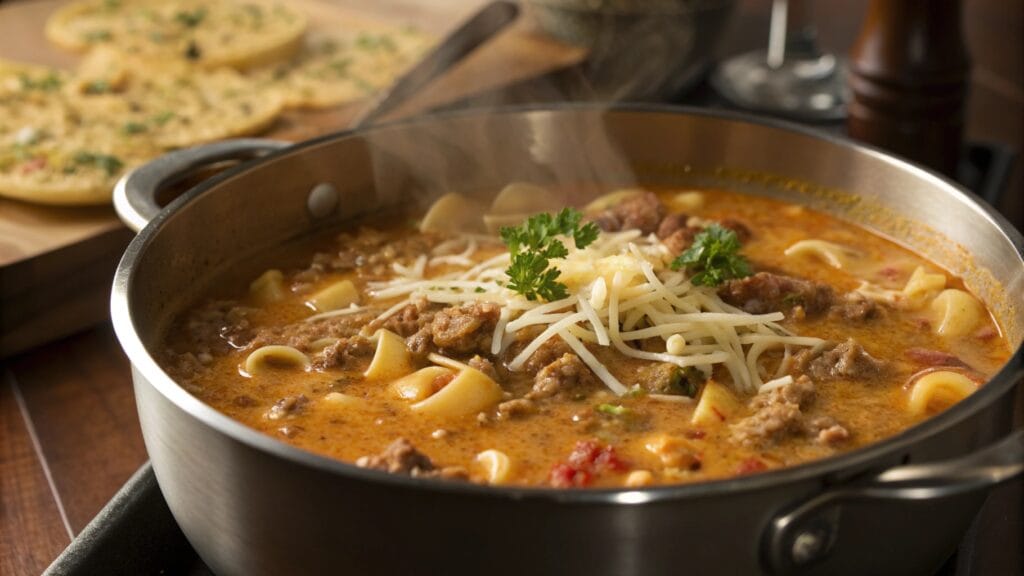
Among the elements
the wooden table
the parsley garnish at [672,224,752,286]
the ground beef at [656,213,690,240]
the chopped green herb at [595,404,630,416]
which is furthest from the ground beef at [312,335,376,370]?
the ground beef at [656,213,690,240]

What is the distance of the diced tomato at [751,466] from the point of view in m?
2.97

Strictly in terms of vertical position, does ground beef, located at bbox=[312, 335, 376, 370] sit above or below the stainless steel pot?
below

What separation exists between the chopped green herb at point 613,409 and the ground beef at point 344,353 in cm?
77

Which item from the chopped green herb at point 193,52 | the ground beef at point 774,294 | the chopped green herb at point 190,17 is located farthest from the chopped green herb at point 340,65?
the ground beef at point 774,294

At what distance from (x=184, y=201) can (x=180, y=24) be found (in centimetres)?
391

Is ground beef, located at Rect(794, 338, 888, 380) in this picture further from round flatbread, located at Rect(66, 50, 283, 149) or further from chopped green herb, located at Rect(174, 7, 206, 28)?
chopped green herb, located at Rect(174, 7, 206, 28)

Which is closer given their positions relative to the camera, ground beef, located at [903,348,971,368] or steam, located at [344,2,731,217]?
ground beef, located at [903,348,971,368]

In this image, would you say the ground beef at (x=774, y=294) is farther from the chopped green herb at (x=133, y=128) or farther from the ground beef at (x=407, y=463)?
the chopped green herb at (x=133, y=128)

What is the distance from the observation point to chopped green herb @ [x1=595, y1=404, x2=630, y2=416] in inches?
127

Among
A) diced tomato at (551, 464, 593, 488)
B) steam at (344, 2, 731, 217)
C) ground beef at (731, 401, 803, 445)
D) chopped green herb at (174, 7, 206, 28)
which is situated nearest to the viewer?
diced tomato at (551, 464, 593, 488)

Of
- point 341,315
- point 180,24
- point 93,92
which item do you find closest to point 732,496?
point 341,315

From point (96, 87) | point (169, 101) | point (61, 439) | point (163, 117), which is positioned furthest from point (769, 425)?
point (96, 87)

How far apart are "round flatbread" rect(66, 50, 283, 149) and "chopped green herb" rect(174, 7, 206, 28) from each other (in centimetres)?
68

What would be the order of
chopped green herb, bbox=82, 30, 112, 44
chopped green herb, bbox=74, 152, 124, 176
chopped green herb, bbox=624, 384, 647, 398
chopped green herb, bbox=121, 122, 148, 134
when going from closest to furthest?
1. chopped green herb, bbox=624, 384, 647, 398
2. chopped green herb, bbox=74, 152, 124, 176
3. chopped green herb, bbox=121, 122, 148, 134
4. chopped green herb, bbox=82, 30, 112, 44
